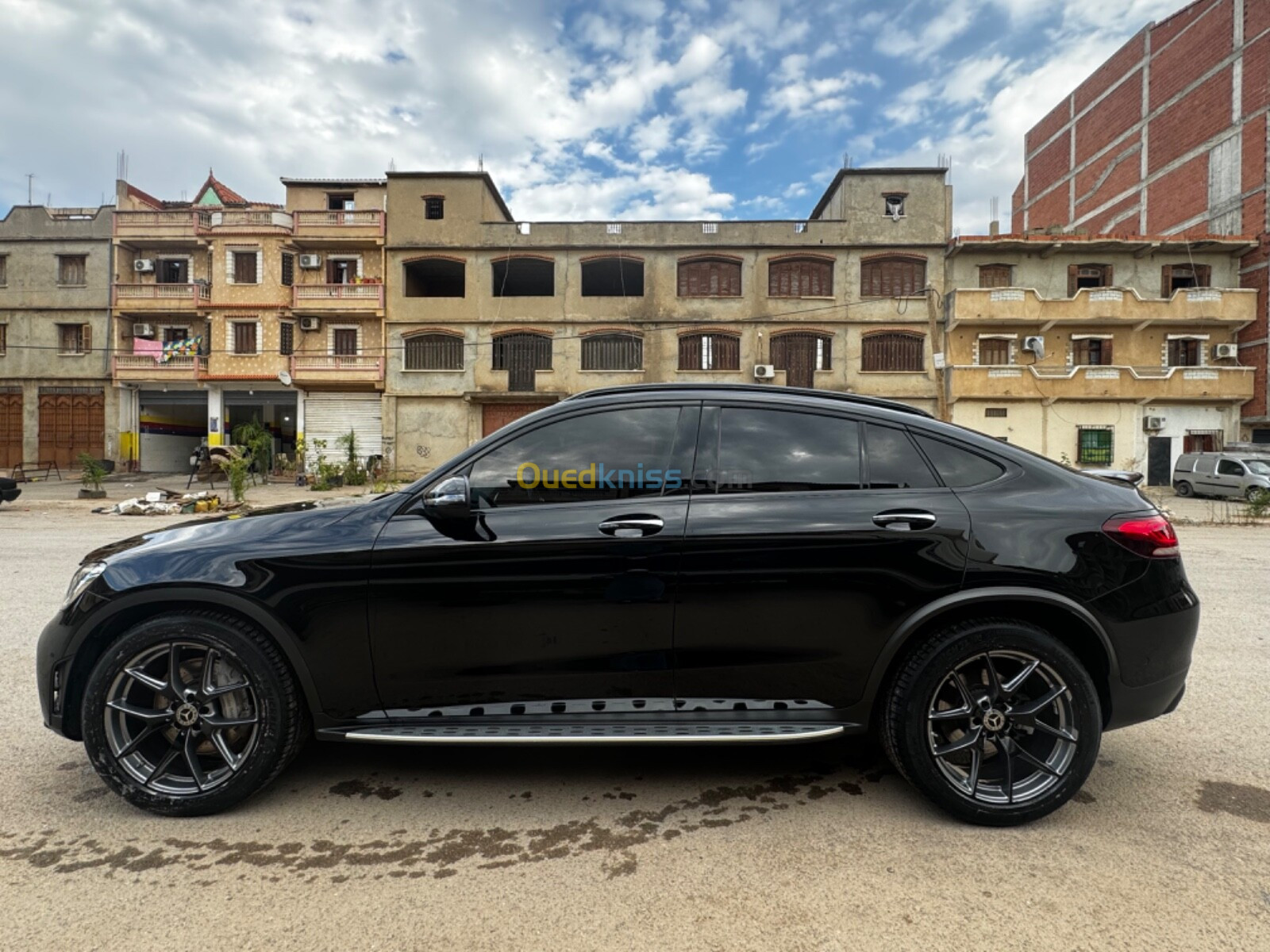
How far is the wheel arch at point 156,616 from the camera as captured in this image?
2387 mm

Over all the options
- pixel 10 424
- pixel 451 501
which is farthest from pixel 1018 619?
pixel 10 424

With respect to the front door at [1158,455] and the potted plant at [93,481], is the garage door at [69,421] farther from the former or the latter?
the front door at [1158,455]

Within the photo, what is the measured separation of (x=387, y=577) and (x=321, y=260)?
91.0 feet

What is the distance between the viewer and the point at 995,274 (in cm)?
2412

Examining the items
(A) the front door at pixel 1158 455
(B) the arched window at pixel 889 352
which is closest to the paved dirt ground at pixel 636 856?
(B) the arched window at pixel 889 352

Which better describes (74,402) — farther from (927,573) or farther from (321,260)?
(927,573)

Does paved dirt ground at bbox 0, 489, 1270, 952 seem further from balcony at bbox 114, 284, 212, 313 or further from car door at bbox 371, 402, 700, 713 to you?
balcony at bbox 114, 284, 212, 313

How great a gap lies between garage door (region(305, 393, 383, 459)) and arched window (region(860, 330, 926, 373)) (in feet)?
63.8

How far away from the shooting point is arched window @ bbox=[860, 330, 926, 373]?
24328 millimetres

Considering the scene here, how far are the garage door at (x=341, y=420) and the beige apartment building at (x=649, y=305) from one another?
37.5 inches

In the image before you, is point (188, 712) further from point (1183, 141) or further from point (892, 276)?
point (1183, 141)

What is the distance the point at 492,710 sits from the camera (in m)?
2.43

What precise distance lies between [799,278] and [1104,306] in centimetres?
1124

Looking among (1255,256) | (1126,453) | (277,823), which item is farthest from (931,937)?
(1255,256)
